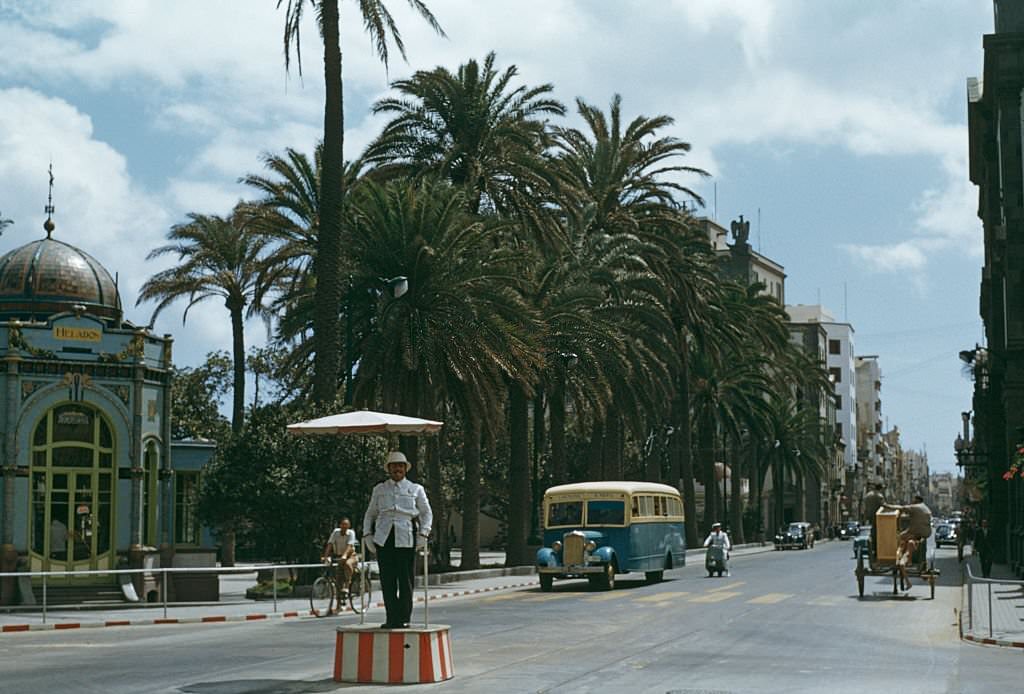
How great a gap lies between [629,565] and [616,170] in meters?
20.5

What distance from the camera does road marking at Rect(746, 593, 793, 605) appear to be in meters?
29.8

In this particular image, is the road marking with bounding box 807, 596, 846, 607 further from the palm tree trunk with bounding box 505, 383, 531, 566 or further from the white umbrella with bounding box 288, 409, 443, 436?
the palm tree trunk with bounding box 505, 383, 531, 566

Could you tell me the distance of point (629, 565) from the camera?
3572 cm

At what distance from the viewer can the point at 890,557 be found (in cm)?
3094

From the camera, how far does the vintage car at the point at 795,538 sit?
82.3 m

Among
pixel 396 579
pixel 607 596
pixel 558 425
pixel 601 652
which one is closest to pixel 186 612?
pixel 607 596

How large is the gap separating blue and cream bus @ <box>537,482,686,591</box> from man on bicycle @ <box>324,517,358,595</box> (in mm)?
7478

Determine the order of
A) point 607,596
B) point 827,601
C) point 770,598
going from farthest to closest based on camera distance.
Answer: point 607,596 < point 770,598 < point 827,601

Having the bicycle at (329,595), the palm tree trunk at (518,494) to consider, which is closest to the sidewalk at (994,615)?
the bicycle at (329,595)

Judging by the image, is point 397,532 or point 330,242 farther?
point 330,242

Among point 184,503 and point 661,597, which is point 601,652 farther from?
point 184,503

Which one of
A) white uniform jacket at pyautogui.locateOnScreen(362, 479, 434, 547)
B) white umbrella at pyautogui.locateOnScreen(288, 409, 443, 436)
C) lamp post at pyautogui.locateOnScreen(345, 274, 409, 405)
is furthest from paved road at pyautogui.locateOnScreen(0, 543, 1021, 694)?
lamp post at pyautogui.locateOnScreen(345, 274, 409, 405)

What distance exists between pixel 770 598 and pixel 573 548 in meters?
5.52

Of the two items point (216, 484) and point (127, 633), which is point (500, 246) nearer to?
point (216, 484)
